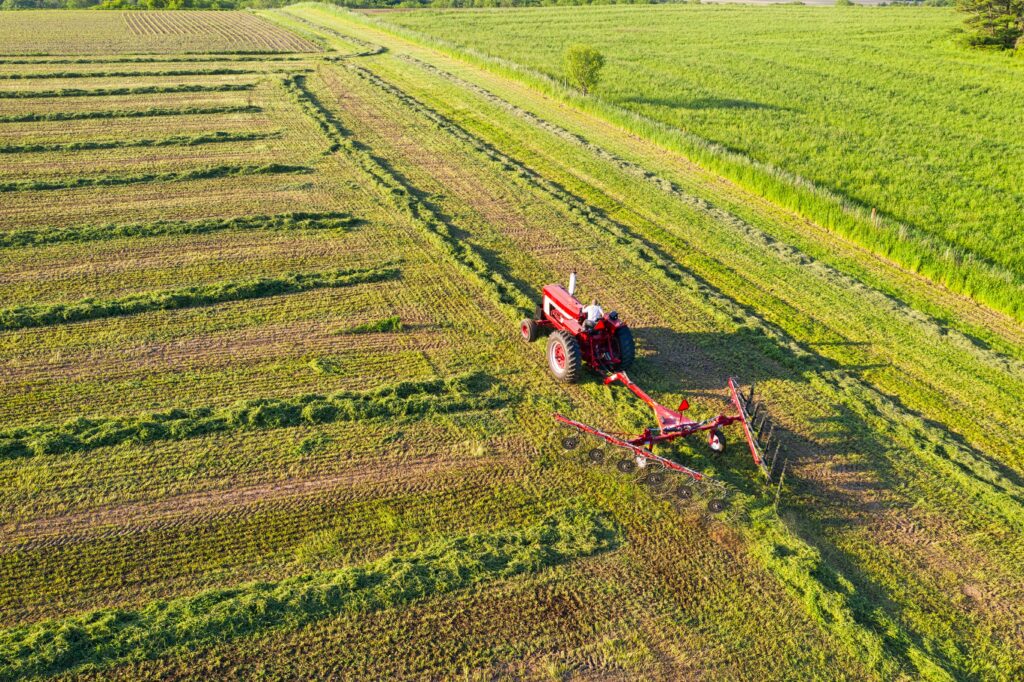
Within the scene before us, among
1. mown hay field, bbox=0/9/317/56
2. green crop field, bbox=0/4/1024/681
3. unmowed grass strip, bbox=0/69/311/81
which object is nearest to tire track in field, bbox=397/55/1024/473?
green crop field, bbox=0/4/1024/681

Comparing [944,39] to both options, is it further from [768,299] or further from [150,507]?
[150,507]

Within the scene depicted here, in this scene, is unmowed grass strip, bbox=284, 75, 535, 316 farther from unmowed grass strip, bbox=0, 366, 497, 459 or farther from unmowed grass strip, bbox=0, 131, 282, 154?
unmowed grass strip, bbox=0, 366, 497, 459

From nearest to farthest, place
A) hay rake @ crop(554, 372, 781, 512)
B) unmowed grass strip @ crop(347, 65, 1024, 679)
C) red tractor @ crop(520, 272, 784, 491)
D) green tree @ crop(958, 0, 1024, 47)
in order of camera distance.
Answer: unmowed grass strip @ crop(347, 65, 1024, 679)
hay rake @ crop(554, 372, 781, 512)
red tractor @ crop(520, 272, 784, 491)
green tree @ crop(958, 0, 1024, 47)

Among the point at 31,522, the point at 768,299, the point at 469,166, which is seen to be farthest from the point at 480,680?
the point at 469,166

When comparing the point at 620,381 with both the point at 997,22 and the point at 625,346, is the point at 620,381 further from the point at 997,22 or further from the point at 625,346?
the point at 997,22

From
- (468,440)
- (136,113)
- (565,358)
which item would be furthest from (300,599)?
(136,113)

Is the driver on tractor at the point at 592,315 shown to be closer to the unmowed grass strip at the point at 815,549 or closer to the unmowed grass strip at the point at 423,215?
the unmowed grass strip at the point at 423,215
